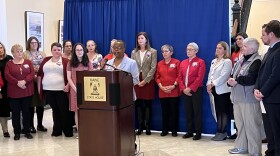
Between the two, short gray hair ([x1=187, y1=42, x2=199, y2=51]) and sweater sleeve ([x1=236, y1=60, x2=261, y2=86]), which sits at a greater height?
short gray hair ([x1=187, y1=42, x2=199, y2=51])

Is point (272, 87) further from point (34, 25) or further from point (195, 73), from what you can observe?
point (34, 25)

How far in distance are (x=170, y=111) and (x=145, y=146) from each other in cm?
84

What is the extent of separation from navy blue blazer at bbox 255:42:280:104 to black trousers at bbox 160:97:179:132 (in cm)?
182

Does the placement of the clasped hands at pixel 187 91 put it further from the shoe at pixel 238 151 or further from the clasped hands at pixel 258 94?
the clasped hands at pixel 258 94

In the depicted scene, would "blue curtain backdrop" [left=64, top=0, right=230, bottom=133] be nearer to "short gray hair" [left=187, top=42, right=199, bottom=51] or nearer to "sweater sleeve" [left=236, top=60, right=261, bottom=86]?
"short gray hair" [left=187, top=42, right=199, bottom=51]

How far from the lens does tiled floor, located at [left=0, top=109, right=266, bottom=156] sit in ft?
14.2

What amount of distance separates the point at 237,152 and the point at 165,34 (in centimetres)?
214

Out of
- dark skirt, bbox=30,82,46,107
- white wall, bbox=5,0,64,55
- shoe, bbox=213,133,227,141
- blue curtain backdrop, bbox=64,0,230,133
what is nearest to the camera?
shoe, bbox=213,133,227,141

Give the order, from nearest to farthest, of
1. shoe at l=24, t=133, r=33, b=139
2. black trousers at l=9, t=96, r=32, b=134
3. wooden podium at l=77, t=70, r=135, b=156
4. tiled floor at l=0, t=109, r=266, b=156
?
wooden podium at l=77, t=70, r=135, b=156, tiled floor at l=0, t=109, r=266, b=156, black trousers at l=9, t=96, r=32, b=134, shoe at l=24, t=133, r=33, b=139

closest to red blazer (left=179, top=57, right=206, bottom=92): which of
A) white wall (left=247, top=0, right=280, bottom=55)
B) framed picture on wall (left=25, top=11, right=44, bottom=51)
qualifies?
framed picture on wall (left=25, top=11, right=44, bottom=51)

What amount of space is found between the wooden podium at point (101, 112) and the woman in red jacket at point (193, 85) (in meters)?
1.79

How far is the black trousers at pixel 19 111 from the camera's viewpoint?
5117 millimetres

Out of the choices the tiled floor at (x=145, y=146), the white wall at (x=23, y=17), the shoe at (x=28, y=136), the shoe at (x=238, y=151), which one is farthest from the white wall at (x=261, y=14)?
the shoe at (x=28, y=136)

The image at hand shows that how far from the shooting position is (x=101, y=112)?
3273mm
